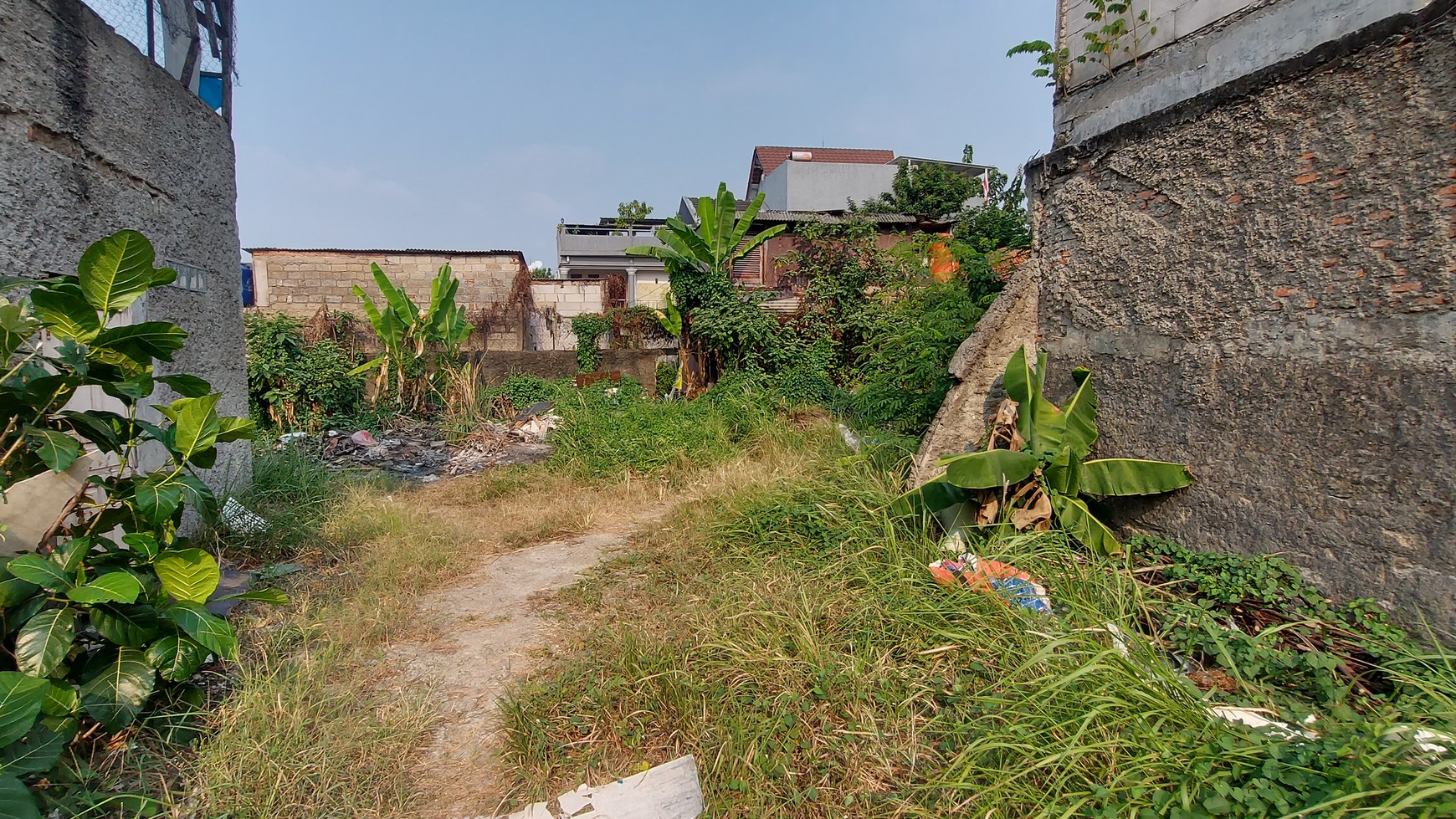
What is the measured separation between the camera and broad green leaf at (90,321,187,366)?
86.8 inches

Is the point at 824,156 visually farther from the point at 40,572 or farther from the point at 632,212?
the point at 40,572

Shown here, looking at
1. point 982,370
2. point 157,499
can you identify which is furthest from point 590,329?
point 157,499

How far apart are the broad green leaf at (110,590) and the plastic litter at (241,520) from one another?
265 centimetres

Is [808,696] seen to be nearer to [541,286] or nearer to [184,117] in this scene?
[184,117]

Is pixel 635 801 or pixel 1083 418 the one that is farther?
pixel 1083 418

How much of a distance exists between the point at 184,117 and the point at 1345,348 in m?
6.12

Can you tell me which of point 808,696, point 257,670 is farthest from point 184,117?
point 808,696

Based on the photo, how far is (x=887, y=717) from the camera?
236cm

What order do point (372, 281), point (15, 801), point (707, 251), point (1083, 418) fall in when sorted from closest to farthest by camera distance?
point (15, 801)
point (1083, 418)
point (707, 251)
point (372, 281)

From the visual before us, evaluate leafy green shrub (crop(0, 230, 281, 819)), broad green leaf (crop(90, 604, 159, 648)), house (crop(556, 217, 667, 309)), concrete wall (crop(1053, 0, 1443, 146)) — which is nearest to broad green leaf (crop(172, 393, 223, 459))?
leafy green shrub (crop(0, 230, 281, 819))

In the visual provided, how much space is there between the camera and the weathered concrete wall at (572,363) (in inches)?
450

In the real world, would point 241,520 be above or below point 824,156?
below

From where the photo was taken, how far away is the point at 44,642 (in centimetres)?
195

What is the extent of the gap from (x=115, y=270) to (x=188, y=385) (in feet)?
1.45
